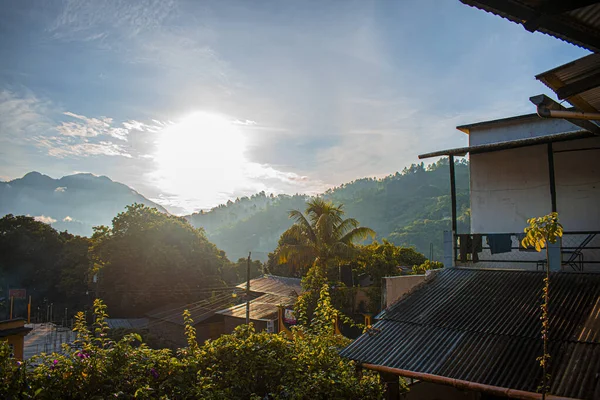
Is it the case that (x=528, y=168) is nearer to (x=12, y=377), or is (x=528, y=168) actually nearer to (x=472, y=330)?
(x=472, y=330)

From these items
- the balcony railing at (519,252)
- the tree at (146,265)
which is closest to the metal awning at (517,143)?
the balcony railing at (519,252)

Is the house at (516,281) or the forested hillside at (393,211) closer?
the house at (516,281)

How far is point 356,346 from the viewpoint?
6.21 meters

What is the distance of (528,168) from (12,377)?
996cm

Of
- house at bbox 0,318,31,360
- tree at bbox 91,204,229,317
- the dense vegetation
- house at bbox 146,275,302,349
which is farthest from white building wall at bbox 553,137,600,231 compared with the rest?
tree at bbox 91,204,229,317

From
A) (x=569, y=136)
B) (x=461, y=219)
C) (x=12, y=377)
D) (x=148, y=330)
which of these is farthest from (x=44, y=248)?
(x=461, y=219)

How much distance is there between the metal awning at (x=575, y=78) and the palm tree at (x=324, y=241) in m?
15.2

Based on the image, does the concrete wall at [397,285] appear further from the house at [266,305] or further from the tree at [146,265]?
the tree at [146,265]

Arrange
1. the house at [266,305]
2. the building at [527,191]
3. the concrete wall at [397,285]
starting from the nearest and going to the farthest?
the building at [527,191] < the concrete wall at [397,285] < the house at [266,305]

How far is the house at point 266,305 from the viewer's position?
744 inches

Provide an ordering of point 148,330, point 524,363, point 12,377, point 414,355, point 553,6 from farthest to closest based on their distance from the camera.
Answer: point 148,330
point 414,355
point 524,363
point 12,377
point 553,6

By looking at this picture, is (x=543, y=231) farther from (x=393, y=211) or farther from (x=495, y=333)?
(x=393, y=211)

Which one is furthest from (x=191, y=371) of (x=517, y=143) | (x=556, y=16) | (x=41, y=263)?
(x=41, y=263)

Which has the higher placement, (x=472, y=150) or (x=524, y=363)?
(x=472, y=150)
